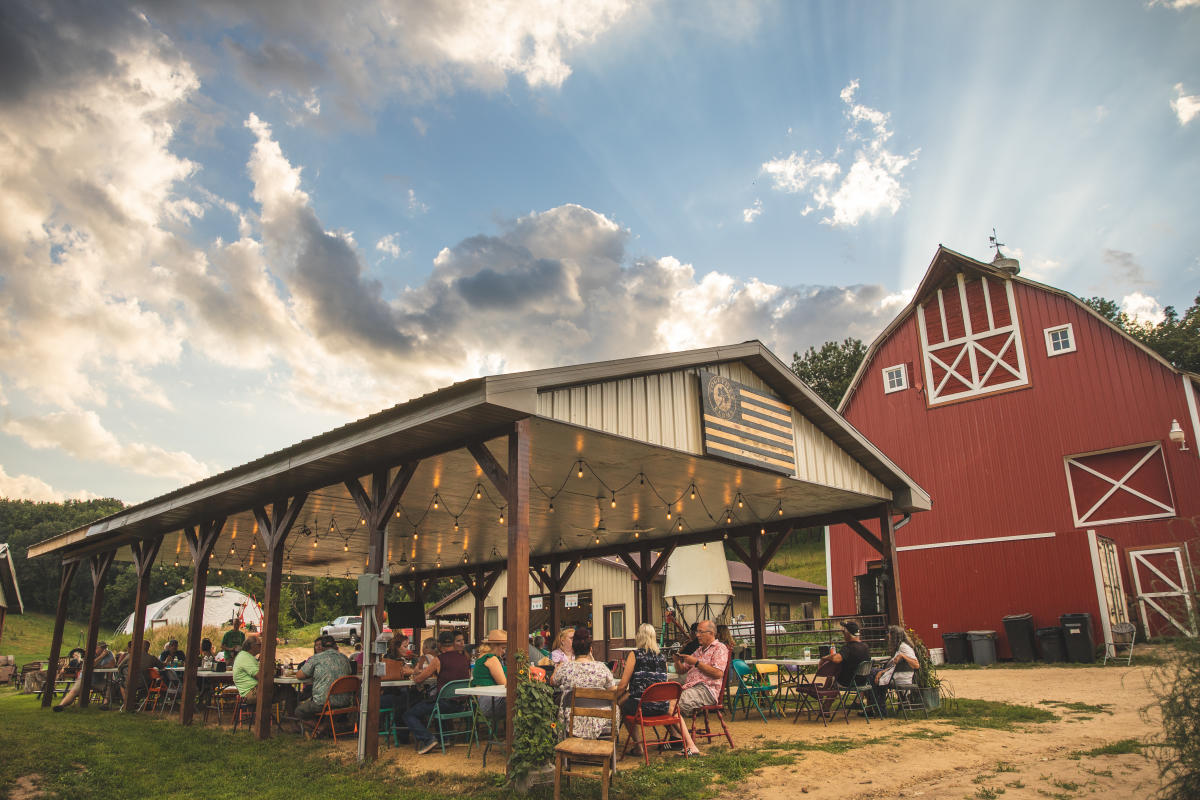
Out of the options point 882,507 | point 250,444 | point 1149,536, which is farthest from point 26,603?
point 1149,536

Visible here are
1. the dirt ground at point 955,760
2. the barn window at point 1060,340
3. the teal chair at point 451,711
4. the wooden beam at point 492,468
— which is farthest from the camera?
the barn window at point 1060,340

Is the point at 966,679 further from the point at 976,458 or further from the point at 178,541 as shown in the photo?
the point at 178,541

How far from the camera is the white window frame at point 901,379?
20.0 meters

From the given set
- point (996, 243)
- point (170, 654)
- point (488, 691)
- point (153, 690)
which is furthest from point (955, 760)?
point (996, 243)

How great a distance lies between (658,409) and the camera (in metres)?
8.13

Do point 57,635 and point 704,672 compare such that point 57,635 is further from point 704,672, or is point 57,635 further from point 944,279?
point 944,279

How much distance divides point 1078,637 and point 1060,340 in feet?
22.5

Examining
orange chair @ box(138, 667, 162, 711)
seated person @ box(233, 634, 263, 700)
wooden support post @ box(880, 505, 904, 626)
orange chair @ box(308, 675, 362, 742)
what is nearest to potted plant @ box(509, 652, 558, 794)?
orange chair @ box(308, 675, 362, 742)

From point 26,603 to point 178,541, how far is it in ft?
159

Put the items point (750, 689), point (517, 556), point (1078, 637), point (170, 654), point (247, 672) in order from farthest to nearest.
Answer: point (1078, 637), point (170, 654), point (247, 672), point (750, 689), point (517, 556)

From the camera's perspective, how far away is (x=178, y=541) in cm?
1491

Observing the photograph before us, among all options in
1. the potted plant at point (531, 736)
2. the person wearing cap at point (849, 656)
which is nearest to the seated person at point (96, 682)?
the potted plant at point (531, 736)

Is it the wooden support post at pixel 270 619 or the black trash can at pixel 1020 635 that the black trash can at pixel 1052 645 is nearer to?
the black trash can at pixel 1020 635

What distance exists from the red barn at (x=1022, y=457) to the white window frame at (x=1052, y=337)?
0.11 ft
